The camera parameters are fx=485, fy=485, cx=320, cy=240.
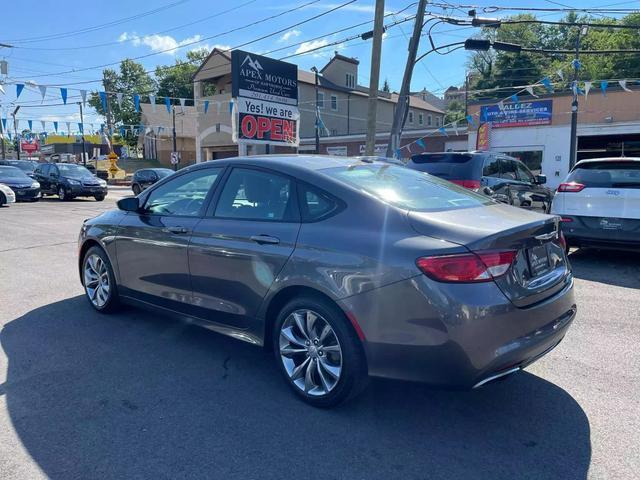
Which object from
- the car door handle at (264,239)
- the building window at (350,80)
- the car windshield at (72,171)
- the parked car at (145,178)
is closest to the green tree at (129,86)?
the building window at (350,80)

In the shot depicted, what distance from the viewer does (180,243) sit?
13.0 feet

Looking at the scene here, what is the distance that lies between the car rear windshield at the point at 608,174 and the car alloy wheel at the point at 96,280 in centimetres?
656

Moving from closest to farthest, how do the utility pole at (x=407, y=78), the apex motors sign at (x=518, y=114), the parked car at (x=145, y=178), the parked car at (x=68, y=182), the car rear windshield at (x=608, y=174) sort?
the car rear windshield at (x=608, y=174) → the utility pole at (x=407, y=78) → the parked car at (x=68, y=182) → the apex motors sign at (x=518, y=114) → the parked car at (x=145, y=178)

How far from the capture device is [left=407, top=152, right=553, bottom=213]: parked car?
29.4ft

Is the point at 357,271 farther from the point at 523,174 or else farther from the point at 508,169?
the point at 523,174

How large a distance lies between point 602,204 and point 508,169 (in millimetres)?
3305

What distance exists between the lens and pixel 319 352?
10.4 feet

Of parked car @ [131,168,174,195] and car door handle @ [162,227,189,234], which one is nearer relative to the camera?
car door handle @ [162,227,189,234]

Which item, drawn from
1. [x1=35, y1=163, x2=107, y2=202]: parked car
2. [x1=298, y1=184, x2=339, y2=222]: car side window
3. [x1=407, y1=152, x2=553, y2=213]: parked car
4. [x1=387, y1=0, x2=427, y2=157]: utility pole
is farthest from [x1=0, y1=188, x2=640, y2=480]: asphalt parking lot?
[x1=35, y1=163, x2=107, y2=202]: parked car

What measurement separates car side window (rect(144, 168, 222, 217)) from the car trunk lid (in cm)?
190

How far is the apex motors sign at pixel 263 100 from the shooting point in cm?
1545

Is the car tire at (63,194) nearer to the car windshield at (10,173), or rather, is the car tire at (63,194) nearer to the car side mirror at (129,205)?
the car windshield at (10,173)

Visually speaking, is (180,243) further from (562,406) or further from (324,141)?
(324,141)

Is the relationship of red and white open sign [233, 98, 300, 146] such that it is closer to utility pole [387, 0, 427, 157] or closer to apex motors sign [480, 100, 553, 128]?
utility pole [387, 0, 427, 157]
